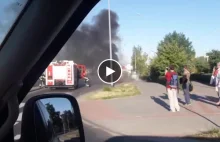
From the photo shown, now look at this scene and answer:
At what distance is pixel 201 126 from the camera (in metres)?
11.1

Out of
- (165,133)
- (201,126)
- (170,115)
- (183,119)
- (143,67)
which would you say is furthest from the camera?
(143,67)

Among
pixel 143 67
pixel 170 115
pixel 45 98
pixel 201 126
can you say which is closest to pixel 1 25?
pixel 45 98

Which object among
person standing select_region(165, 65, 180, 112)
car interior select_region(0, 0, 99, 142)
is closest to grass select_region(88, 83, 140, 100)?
person standing select_region(165, 65, 180, 112)

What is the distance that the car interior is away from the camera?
79.8 inches

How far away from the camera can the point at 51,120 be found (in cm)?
225

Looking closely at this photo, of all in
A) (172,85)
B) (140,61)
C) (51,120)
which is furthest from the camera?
(140,61)

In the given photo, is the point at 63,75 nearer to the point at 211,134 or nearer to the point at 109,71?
the point at 109,71

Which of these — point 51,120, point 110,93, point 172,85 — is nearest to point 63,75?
point 110,93

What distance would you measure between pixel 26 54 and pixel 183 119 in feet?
36.7

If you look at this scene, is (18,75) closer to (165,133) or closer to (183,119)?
(165,133)
